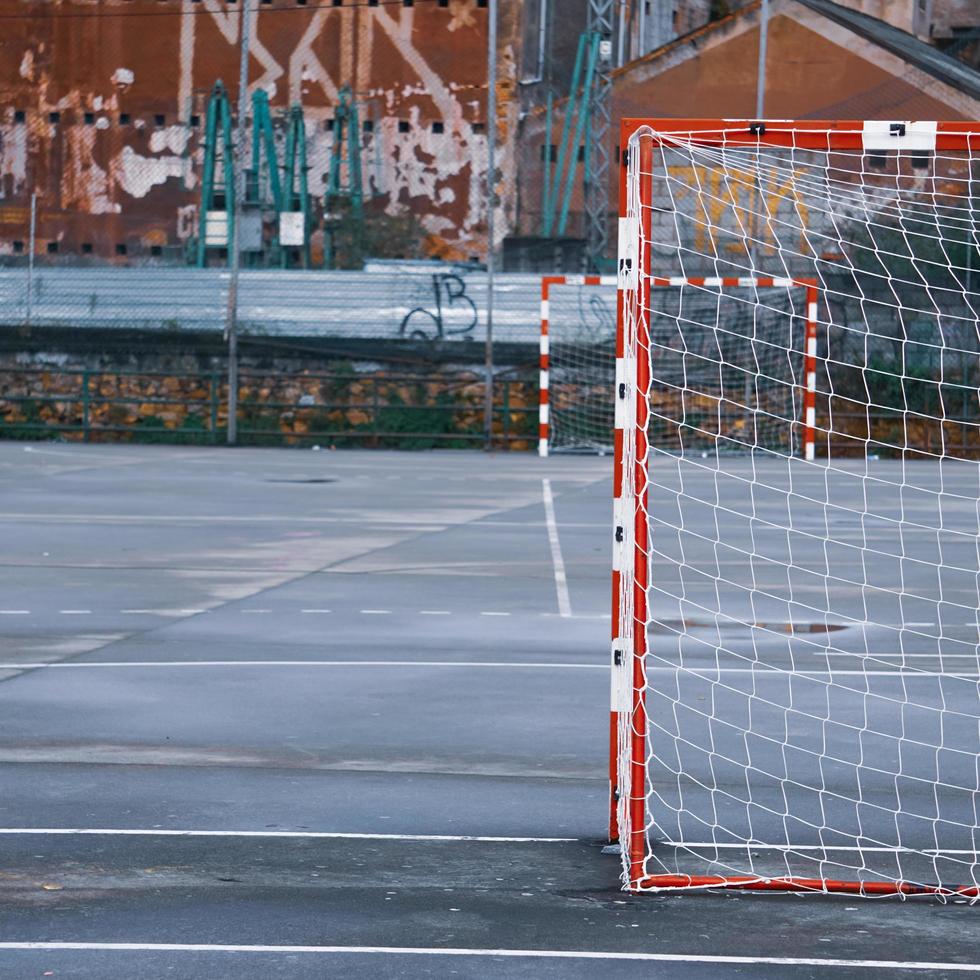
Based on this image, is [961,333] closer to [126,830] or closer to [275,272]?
[275,272]

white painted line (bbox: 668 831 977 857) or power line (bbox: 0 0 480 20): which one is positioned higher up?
power line (bbox: 0 0 480 20)

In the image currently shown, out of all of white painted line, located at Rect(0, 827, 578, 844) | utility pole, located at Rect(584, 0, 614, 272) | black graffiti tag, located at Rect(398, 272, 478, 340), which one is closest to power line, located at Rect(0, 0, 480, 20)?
utility pole, located at Rect(584, 0, 614, 272)

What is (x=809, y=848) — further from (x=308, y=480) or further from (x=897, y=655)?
(x=308, y=480)

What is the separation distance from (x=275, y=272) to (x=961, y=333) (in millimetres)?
11563

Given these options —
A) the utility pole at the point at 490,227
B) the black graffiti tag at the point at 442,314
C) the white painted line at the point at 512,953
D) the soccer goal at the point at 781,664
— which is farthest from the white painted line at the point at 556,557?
the black graffiti tag at the point at 442,314

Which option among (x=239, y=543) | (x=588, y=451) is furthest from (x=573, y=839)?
(x=588, y=451)

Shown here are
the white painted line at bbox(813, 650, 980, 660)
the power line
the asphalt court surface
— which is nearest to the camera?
the asphalt court surface

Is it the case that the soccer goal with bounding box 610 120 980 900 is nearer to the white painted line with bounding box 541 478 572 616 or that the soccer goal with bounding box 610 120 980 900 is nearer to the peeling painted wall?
the white painted line with bounding box 541 478 572 616

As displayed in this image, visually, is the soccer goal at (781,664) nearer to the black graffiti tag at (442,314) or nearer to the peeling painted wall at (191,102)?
the black graffiti tag at (442,314)

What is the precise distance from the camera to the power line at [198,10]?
1617 inches

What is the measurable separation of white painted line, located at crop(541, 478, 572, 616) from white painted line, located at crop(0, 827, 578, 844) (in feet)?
21.1

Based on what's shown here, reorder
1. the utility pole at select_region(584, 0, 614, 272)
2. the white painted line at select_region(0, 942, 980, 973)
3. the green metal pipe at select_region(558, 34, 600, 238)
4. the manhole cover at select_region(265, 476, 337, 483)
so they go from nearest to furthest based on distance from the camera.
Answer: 1. the white painted line at select_region(0, 942, 980, 973)
2. the manhole cover at select_region(265, 476, 337, 483)
3. the utility pole at select_region(584, 0, 614, 272)
4. the green metal pipe at select_region(558, 34, 600, 238)

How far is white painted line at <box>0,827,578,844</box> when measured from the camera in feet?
Answer: 22.6

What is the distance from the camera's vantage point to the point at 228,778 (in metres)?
7.93
